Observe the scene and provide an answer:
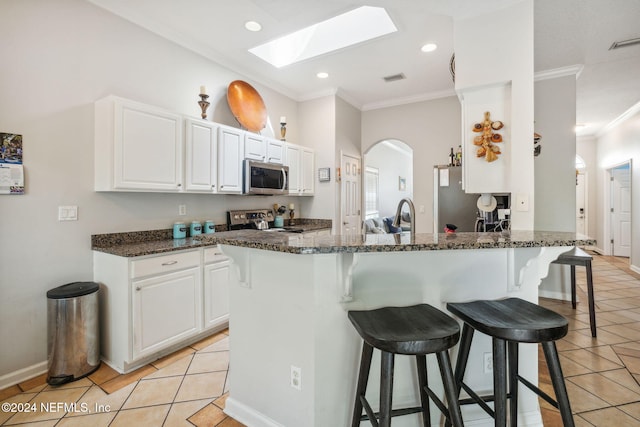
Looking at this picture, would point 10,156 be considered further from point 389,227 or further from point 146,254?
point 389,227

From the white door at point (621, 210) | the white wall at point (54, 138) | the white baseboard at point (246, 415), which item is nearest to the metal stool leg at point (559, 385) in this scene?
the white baseboard at point (246, 415)

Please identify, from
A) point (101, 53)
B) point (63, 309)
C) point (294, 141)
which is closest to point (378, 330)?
point (63, 309)

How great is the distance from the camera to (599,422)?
1.71 metres

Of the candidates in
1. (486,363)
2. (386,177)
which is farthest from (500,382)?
(386,177)

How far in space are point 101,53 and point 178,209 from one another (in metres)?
1.48

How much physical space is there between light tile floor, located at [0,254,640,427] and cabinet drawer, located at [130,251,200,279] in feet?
2.43

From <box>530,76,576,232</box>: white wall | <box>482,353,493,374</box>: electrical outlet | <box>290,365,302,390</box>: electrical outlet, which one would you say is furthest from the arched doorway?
<box>290,365,302,390</box>: electrical outlet

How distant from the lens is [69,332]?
2.10 metres

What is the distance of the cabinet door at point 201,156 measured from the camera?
2.89 m

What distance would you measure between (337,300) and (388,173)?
297 inches

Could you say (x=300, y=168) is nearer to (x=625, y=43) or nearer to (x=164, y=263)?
(x=164, y=263)

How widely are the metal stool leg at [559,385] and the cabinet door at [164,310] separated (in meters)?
2.46

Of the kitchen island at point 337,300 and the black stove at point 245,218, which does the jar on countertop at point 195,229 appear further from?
the kitchen island at point 337,300

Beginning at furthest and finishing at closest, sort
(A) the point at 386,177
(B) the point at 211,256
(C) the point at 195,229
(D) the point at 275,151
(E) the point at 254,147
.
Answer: (A) the point at 386,177, (D) the point at 275,151, (E) the point at 254,147, (C) the point at 195,229, (B) the point at 211,256
